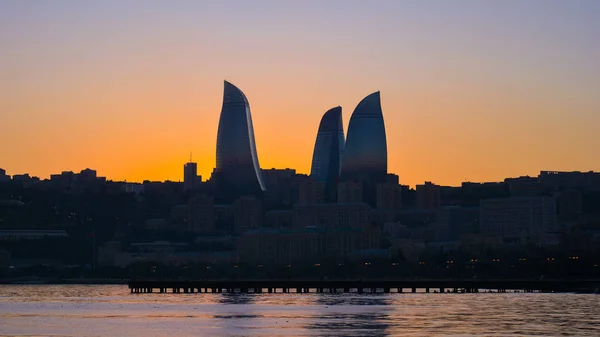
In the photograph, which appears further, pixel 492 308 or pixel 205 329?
pixel 492 308

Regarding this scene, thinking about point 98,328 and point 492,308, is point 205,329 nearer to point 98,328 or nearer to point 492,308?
point 98,328

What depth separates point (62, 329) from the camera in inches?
6614

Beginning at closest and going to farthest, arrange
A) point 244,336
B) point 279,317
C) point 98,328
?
point 244,336
point 98,328
point 279,317

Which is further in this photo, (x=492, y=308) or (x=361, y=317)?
(x=492, y=308)

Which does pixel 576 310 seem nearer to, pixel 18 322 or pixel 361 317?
pixel 361 317

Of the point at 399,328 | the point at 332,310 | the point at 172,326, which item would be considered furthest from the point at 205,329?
the point at 332,310

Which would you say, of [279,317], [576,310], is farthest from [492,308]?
[279,317]

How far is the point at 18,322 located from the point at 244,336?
97.9 ft

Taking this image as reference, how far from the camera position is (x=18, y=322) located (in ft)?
590

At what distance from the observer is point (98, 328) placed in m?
170

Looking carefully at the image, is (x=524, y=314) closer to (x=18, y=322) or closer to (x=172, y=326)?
(x=172, y=326)

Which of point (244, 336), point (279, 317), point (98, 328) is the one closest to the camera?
point (244, 336)

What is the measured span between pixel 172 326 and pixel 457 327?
85.3 ft

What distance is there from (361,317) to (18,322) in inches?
1252
